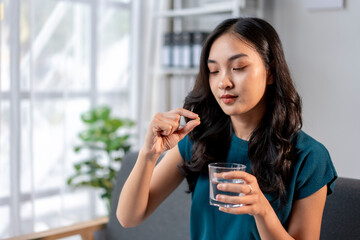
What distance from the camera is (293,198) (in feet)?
4.35

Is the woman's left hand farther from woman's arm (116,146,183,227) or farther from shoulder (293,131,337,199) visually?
woman's arm (116,146,183,227)

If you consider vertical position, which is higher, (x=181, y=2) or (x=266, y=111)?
(x=181, y=2)

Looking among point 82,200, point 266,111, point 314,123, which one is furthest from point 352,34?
point 82,200

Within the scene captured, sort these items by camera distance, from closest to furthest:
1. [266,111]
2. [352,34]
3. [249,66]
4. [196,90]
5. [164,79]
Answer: [249,66]
[266,111]
[196,90]
[352,34]
[164,79]

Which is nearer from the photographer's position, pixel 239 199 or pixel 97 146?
pixel 239 199

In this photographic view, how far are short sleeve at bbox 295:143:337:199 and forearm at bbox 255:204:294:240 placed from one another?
0.15 meters

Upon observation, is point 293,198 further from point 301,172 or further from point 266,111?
point 266,111

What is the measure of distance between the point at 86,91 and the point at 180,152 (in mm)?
2110

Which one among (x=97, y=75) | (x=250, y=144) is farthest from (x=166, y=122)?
(x=97, y=75)

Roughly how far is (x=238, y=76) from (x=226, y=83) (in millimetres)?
39

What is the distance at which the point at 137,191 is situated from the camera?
144cm

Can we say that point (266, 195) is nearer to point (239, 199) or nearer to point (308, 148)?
point (308, 148)

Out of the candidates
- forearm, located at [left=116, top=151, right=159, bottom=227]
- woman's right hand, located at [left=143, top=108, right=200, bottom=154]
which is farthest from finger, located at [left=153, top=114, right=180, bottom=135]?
forearm, located at [left=116, top=151, right=159, bottom=227]

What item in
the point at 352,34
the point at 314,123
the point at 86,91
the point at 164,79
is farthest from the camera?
the point at 164,79
